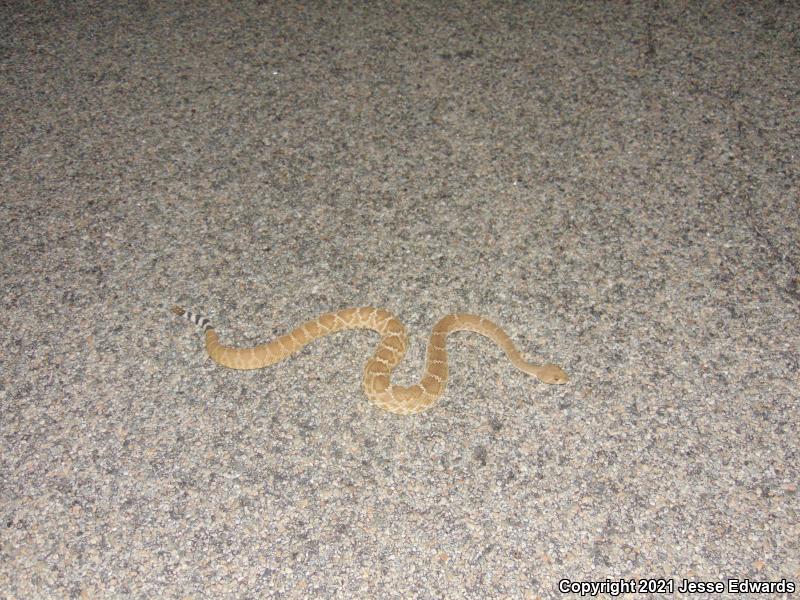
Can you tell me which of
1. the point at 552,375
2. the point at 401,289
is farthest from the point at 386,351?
the point at 552,375

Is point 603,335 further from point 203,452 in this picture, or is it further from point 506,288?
point 203,452

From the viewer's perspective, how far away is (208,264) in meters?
3.36

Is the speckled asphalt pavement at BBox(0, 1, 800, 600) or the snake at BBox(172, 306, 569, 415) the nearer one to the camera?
the speckled asphalt pavement at BBox(0, 1, 800, 600)

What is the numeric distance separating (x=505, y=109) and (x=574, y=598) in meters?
2.91

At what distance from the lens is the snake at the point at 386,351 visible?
2783mm

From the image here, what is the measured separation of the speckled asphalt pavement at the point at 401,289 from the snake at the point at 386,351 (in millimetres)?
67

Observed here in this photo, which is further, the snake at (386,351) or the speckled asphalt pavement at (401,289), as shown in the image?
the snake at (386,351)

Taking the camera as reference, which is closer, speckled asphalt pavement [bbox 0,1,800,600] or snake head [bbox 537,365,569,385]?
speckled asphalt pavement [bbox 0,1,800,600]

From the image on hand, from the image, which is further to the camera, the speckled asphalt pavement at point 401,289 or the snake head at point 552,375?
the snake head at point 552,375

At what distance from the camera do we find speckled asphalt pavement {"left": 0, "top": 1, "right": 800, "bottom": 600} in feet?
7.90

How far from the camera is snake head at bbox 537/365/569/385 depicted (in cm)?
283

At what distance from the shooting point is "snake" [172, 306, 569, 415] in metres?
2.78

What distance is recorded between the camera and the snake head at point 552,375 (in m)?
2.83

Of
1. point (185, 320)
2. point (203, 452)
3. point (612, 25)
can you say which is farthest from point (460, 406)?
point (612, 25)
